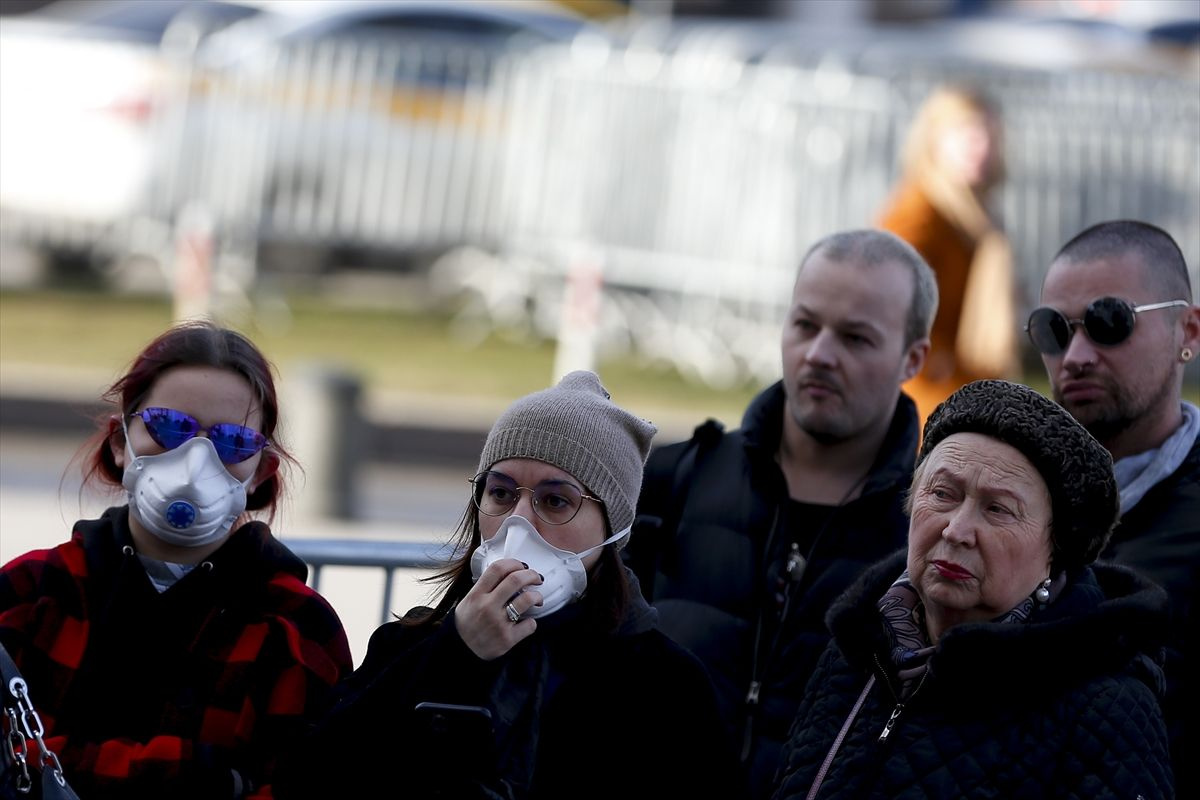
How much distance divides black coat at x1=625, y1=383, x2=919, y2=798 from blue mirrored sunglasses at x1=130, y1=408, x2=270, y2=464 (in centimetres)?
98

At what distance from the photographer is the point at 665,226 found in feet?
49.7

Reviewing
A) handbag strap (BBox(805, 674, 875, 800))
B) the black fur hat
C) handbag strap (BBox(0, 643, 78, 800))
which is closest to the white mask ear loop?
handbag strap (BBox(805, 674, 875, 800))

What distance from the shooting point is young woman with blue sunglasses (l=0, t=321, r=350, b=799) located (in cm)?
348

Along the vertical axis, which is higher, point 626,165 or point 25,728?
point 626,165

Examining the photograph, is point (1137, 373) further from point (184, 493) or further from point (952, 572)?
A: point (184, 493)

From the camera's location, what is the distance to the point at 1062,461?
321 cm

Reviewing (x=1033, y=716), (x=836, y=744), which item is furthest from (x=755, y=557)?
(x=1033, y=716)

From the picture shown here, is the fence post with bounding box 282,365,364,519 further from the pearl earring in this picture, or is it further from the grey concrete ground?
the pearl earring

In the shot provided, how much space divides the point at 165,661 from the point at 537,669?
2.35 ft

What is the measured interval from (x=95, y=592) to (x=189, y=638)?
0.21m

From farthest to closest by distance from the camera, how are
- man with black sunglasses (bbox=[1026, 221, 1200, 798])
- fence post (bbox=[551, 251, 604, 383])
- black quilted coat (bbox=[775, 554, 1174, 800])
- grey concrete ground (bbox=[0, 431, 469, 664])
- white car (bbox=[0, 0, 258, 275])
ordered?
white car (bbox=[0, 0, 258, 275]) → fence post (bbox=[551, 251, 604, 383]) → grey concrete ground (bbox=[0, 431, 469, 664]) → man with black sunglasses (bbox=[1026, 221, 1200, 798]) → black quilted coat (bbox=[775, 554, 1174, 800])

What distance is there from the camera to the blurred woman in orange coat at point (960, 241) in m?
6.07

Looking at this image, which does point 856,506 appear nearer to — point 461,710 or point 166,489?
point 461,710

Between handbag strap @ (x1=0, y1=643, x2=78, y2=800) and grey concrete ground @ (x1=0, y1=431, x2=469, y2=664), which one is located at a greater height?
handbag strap @ (x1=0, y1=643, x2=78, y2=800)
